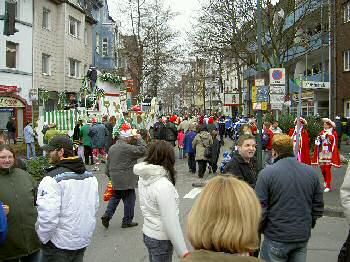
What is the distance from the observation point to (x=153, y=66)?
4356cm

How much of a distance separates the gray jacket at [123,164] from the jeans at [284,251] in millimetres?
4067

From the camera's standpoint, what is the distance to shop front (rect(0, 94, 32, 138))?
26.3m

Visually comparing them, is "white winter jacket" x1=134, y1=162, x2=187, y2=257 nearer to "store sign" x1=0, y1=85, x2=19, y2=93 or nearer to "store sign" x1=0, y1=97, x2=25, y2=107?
"store sign" x1=0, y1=85, x2=19, y2=93

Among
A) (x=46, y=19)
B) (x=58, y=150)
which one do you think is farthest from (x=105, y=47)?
(x=58, y=150)

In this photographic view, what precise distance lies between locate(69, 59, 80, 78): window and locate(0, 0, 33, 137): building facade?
18.8 ft

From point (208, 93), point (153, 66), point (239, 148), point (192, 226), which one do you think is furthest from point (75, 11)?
point (208, 93)

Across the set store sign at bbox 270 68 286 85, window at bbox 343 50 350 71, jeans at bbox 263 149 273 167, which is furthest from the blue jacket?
window at bbox 343 50 350 71

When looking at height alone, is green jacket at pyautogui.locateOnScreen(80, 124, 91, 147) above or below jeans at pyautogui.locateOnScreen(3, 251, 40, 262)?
above

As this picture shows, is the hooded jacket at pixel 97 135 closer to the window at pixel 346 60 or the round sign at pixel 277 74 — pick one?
the round sign at pixel 277 74

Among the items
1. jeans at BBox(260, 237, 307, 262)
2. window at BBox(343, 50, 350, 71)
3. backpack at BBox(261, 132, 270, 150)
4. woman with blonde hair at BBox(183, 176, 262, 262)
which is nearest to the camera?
woman with blonde hair at BBox(183, 176, 262, 262)

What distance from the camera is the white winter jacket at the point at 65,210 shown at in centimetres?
410

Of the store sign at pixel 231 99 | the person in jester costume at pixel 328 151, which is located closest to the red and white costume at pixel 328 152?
the person in jester costume at pixel 328 151

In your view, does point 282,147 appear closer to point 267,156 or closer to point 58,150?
point 58,150

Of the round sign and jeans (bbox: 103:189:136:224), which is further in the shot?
the round sign
